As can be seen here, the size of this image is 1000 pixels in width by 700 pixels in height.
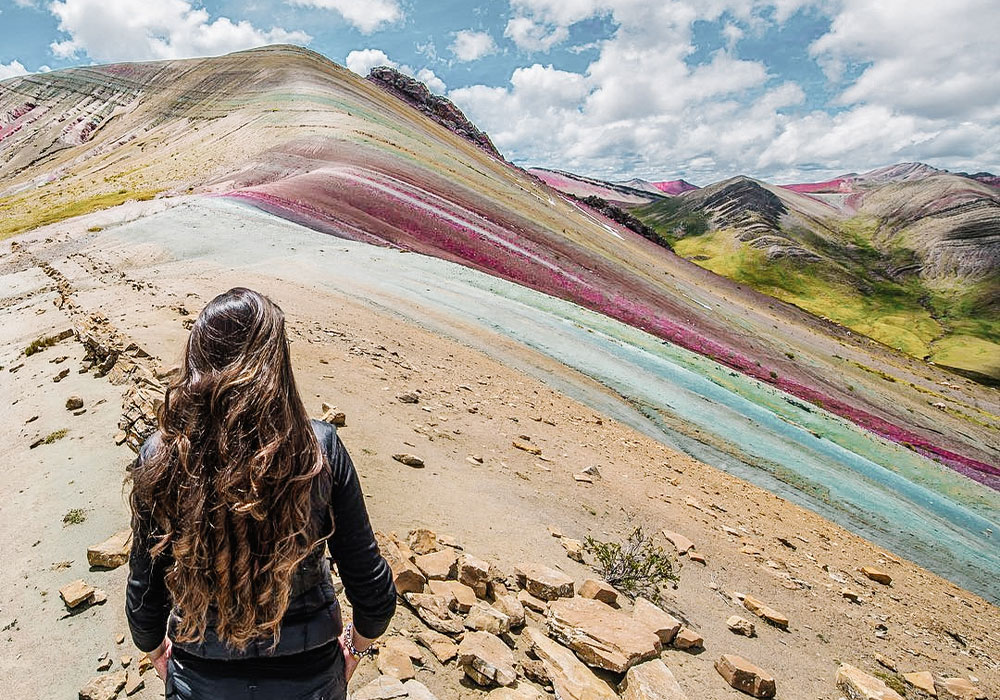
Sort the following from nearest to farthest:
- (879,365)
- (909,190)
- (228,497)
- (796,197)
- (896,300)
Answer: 1. (228,497)
2. (879,365)
3. (896,300)
4. (909,190)
5. (796,197)

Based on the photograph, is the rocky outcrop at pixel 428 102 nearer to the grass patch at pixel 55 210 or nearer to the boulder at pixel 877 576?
the grass patch at pixel 55 210

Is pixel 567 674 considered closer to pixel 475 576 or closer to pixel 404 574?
pixel 475 576

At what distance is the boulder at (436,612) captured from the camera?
5117 mm

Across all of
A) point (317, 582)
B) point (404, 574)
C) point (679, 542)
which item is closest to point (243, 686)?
point (317, 582)

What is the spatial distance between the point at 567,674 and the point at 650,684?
784 millimetres

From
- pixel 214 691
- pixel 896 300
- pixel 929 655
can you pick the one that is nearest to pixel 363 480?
pixel 214 691

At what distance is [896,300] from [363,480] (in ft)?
417

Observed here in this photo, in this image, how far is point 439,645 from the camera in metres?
4.91

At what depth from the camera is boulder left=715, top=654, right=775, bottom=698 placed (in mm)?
5875

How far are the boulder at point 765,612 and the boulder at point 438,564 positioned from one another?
4.50 m

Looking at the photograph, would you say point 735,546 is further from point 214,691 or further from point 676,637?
point 214,691

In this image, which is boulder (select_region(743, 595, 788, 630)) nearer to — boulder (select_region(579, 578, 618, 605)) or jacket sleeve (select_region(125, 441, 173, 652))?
boulder (select_region(579, 578, 618, 605))

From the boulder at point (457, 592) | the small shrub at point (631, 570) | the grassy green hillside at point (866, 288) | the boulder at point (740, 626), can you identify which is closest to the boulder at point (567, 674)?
the boulder at point (457, 592)

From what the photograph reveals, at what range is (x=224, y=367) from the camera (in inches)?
96.2
